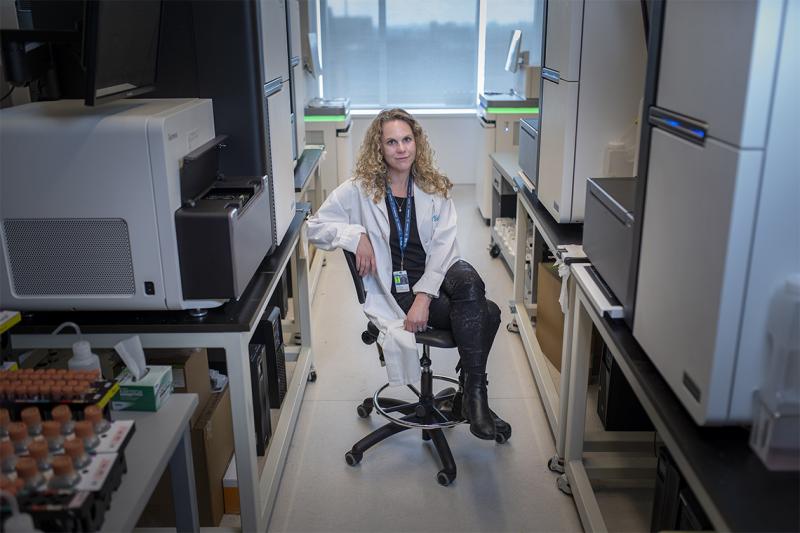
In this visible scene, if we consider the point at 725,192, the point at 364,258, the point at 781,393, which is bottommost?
the point at 364,258

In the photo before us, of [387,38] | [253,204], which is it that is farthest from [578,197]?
[387,38]

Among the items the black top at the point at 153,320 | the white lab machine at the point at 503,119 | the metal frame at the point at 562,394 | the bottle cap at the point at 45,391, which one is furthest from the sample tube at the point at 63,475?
the white lab machine at the point at 503,119

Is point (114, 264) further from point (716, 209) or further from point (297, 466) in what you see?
point (716, 209)

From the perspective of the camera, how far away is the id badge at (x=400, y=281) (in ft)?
8.26

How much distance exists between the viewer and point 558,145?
103 inches

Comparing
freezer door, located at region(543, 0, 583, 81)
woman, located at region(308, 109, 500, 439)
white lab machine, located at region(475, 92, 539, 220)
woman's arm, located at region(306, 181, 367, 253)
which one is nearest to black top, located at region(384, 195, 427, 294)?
woman, located at region(308, 109, 500, 439)

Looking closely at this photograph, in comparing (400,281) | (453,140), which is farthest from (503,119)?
(400,281)

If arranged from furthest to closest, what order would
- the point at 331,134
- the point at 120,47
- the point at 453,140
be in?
the point at 453,140, the point at 331,134, the point at 120,47

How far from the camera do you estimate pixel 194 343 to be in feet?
6.05

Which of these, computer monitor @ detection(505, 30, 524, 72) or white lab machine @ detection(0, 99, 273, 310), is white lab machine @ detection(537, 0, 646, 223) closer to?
white lab machine @ detection(0, 99, 273, 310)

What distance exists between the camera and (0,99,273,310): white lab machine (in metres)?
1.69

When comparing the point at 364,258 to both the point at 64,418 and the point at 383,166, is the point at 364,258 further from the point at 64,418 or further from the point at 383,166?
the point at 64,418

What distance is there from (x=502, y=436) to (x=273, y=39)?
5.38ft

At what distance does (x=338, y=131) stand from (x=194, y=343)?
11.8 ft
